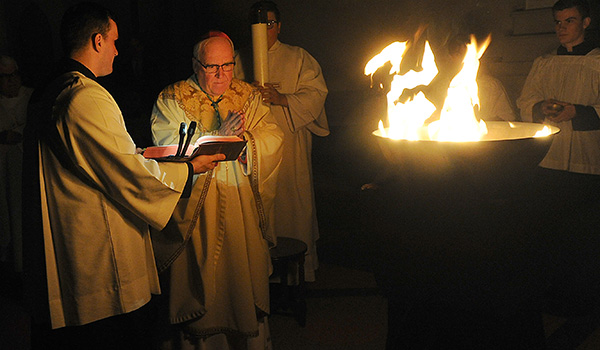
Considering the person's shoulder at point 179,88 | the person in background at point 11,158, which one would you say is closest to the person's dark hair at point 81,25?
the person's shoulder at point 179,88

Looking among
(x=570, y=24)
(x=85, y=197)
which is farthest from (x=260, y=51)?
(x=570, y=24)

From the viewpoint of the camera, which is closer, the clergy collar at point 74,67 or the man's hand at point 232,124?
the clergy collar at point 74,67

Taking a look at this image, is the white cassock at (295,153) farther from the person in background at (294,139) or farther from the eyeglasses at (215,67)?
the eyeglasses at (215,67)

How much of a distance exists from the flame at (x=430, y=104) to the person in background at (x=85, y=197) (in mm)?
1095

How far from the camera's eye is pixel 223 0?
7.37m

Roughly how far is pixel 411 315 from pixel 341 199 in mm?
3291

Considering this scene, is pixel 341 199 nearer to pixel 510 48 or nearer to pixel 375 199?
pixel 375 199

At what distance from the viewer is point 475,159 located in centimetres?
221

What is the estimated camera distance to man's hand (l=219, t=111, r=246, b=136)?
3.06 m

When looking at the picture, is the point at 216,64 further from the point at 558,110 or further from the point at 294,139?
the point at 558,110

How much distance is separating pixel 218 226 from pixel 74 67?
114 cm

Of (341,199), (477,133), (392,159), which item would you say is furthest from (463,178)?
(341,199)

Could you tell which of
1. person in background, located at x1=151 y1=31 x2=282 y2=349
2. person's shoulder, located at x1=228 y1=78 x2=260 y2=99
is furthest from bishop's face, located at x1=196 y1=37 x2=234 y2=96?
person's shoulder, located at x1=228 y1=78 x2=260 y2=99

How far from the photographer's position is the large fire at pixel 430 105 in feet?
8.59
